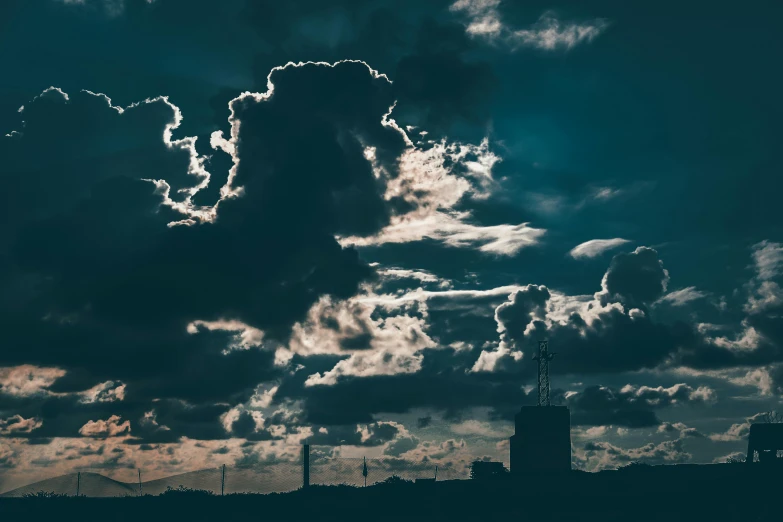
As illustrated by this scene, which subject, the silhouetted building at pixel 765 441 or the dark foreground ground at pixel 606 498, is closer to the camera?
the dark foreground ground at pixel 606 498

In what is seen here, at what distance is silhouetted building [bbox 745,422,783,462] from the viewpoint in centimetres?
19012

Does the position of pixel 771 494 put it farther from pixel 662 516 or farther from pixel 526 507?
pixel 526 507

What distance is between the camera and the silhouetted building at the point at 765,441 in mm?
190125

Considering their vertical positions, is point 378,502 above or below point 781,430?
below

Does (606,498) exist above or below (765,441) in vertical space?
below

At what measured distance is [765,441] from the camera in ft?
628

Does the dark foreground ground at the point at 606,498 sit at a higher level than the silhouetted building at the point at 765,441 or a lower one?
lower

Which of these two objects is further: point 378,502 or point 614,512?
point 378,502

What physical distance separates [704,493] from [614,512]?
18.3 meters

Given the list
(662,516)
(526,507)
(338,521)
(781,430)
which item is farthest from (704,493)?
(338,521)

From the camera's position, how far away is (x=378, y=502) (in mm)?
197750

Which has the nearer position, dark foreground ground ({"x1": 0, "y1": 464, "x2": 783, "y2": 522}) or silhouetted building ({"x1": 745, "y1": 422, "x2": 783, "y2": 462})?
dark foreground ground ({"x1": 0, "y1": 464, "x2": 783, "y2": 522})

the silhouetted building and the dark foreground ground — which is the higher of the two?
the silhouetted building

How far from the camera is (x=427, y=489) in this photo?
652 ft
